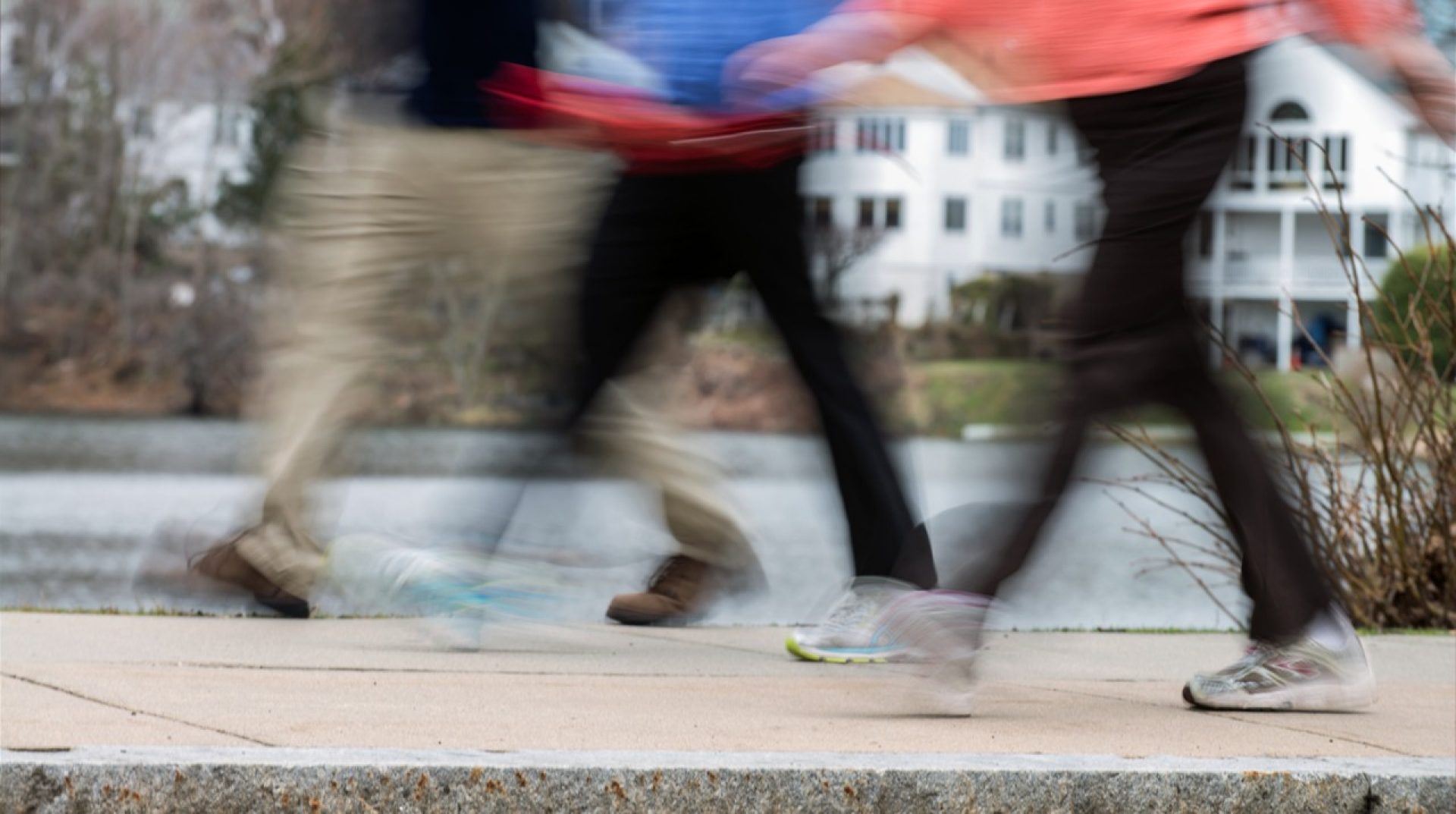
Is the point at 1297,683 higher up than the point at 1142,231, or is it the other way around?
the point at 1142,231

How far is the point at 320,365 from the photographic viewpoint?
4.30m

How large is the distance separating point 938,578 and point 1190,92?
2.80 feet

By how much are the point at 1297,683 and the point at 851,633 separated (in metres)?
0.91

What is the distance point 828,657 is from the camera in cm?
398

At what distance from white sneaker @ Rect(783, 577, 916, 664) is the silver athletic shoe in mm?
712

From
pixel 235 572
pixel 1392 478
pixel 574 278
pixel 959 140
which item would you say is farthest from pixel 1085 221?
pixel 959 140

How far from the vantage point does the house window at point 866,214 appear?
1508 inches

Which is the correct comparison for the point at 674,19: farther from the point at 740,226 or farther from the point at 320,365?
the point at 320,365

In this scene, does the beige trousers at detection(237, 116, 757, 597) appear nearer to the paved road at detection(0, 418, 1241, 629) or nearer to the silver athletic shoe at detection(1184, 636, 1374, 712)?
the paved road at detection(0, 418, 1241, 629)

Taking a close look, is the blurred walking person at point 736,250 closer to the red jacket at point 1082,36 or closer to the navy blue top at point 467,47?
the navy blue top at point 467,47

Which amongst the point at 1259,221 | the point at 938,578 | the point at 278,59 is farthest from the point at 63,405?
the point at 938,578

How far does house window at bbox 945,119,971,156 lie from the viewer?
182 ft

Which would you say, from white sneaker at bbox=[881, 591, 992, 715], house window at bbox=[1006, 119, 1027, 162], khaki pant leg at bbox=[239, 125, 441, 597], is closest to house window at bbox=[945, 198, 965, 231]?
house window at bbox=[1006, 119, 1027, 162]

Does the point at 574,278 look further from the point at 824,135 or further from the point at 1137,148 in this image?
the point at 1137,148
